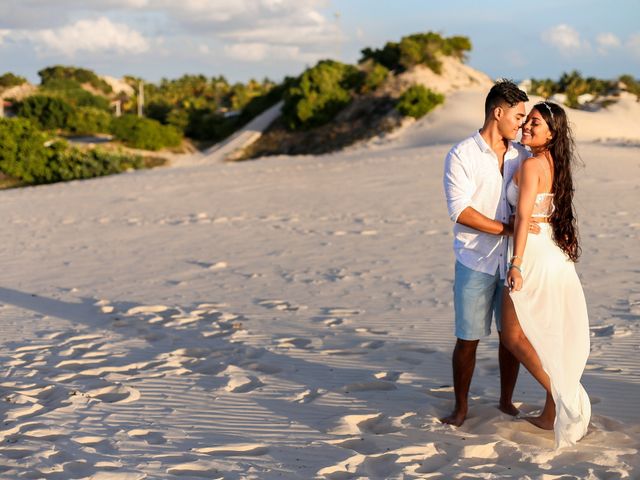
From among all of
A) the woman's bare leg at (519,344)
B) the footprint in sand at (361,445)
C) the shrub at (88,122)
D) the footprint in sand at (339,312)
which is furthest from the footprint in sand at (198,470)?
the shrub at (88,122)

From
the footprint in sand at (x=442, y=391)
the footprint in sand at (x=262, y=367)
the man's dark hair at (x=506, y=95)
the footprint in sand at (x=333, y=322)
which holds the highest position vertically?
the man's dark hair at (x=506, y=95)

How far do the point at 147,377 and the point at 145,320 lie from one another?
1960 mm

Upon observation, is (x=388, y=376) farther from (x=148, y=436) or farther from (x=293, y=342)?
(x=148, y=436)

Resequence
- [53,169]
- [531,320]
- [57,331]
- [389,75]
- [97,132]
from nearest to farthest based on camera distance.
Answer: [531,320] → [57,331] → [53,169] → [389,75] → [97,132]

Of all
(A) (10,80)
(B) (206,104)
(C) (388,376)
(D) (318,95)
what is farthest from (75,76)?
(C) (388,376)

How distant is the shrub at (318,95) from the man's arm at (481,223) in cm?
3532

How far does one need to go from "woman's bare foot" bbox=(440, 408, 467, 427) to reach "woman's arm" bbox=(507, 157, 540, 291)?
34.1 inches

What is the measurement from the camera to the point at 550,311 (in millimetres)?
4090

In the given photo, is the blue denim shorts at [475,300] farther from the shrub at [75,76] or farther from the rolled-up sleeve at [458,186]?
the shrub at [75,76]

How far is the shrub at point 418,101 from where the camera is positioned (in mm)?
35719

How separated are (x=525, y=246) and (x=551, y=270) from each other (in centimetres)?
18

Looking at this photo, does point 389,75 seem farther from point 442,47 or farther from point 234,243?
point 234,243

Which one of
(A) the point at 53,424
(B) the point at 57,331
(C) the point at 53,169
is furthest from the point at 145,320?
(C) the point at 53,169

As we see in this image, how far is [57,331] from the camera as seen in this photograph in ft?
23.7
